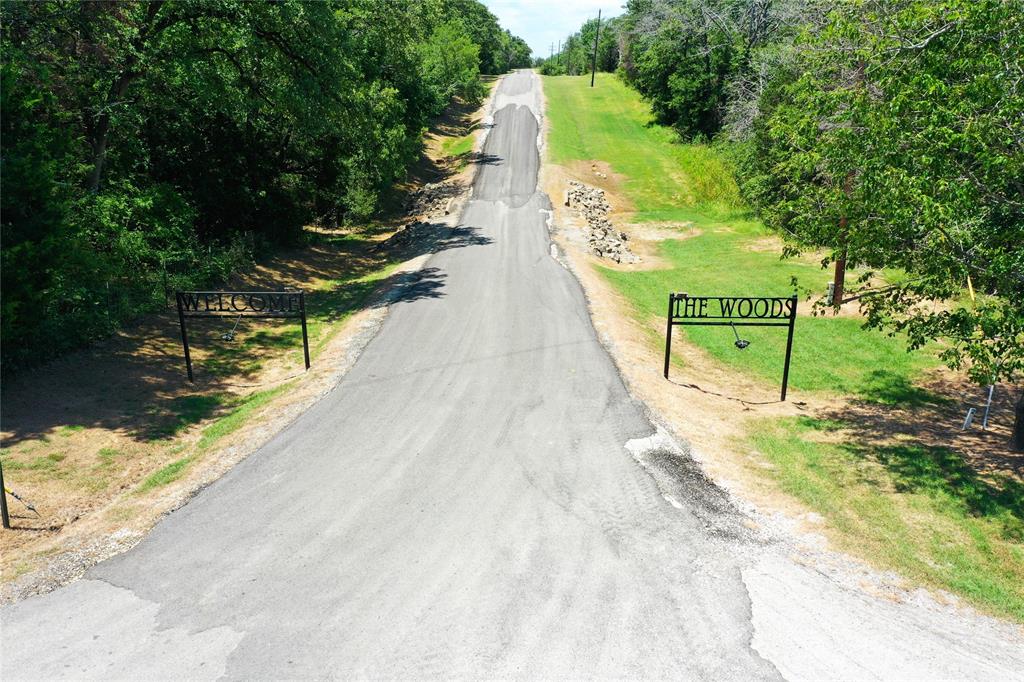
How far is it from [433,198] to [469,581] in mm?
32250

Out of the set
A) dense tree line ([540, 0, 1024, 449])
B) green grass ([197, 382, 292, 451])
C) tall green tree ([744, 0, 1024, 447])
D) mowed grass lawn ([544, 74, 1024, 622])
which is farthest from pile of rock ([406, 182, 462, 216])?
tall green tree ([744, 0, 1024, 447])

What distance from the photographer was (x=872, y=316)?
1275cm

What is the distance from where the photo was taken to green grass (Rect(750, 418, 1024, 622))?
8.59 metres

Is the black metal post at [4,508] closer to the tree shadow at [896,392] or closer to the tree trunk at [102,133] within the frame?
the tree trunk at [102,133]

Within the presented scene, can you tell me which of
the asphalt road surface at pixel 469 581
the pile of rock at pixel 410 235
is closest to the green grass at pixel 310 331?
the pile of rock at pixel 410 235

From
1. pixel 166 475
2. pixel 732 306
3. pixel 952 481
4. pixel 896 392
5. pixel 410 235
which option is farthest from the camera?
pixel 410 235

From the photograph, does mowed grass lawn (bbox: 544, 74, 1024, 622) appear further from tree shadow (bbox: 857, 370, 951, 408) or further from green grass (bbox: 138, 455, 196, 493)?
green grass (bbox: 138, 455, 196, 493)

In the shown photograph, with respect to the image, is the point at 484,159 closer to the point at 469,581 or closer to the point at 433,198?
the point at 433,198

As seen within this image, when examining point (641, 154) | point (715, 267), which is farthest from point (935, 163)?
point (641, 154)

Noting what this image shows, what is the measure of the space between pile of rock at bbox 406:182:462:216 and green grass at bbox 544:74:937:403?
32.6 feet

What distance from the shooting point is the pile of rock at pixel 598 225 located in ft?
97.0

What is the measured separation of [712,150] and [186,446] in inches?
1806

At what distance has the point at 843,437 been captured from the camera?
1352cm

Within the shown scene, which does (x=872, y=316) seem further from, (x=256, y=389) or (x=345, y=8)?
(x=345, y=8)
